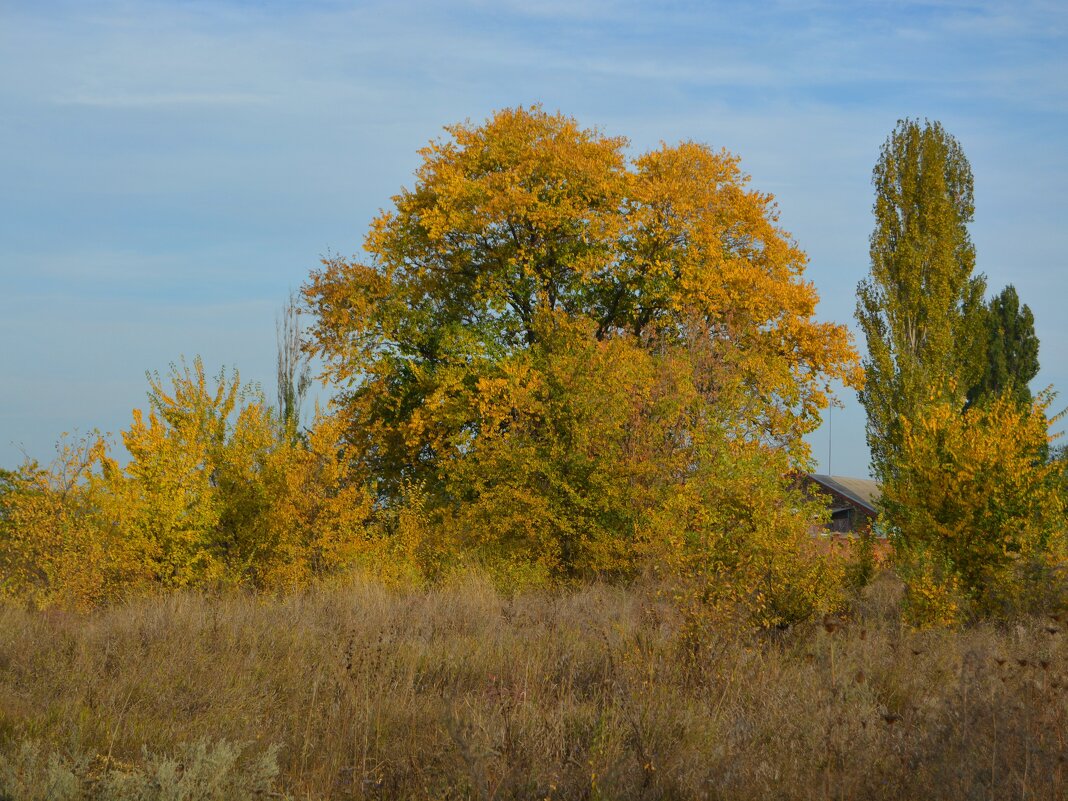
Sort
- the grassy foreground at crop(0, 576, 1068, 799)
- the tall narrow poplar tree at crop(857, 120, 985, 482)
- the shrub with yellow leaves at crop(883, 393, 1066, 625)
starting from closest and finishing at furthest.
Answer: the grassy foreground at crop(0, 576, 1068, 799), the shrub with yellow leaves at crop(883, 393, 1066, 625), the tall narrow poplar tree at crop(857, 120, 985, 482)

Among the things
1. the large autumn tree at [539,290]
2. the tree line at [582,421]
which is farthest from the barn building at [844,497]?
the large autumn tree at [539,290]

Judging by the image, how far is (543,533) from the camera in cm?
1554

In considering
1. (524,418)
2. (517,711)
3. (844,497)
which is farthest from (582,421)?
(844,497)

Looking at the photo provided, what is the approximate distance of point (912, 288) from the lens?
26.6 meters

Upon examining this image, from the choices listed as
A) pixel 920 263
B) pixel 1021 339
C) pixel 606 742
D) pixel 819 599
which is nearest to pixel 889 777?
pixel 606 742

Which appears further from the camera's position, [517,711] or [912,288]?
[912,288]

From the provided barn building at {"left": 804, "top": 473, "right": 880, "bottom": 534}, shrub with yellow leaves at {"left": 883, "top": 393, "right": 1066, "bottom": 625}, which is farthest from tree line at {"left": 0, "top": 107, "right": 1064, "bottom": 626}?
barn building at {"left": 804, "top": 473, "right": 880, "bottom": 534}

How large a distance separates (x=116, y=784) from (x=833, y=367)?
20586mm

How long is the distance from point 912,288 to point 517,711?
2337cm

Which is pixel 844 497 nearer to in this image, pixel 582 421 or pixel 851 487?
pixel 851 487

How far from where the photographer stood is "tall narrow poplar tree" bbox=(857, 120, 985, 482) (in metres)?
26.2

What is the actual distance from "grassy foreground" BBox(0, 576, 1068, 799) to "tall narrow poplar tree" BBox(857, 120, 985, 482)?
17461 mm

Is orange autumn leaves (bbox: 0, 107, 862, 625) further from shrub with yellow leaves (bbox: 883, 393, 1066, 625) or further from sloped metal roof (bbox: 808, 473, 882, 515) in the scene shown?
sloped metal roof (bbox: 808, 473, 882, 515)

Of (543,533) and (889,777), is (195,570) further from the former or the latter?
(889,777)
